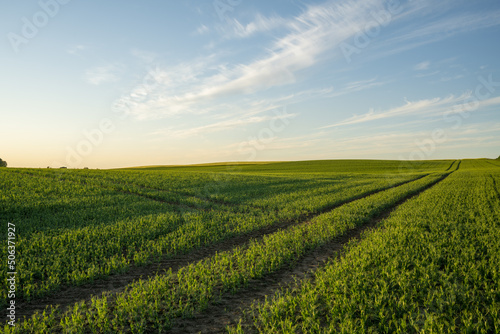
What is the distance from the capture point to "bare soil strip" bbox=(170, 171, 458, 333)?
643 centimetres

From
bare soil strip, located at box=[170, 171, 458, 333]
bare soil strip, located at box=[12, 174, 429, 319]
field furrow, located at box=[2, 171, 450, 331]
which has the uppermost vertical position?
field furrow, located at box=[2, 171, 450, 331]

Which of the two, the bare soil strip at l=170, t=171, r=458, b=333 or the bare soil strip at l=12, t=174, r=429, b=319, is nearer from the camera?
the bare soil strip at l=170, t=171, r=458, b=333

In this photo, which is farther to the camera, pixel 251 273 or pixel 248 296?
pixel 251 273

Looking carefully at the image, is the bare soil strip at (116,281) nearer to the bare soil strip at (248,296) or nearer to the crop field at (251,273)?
the crop field at (251,273)

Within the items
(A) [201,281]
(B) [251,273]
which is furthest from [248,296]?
(A) [201,281]

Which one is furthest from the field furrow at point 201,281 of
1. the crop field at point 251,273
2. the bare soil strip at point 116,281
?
the bare soil strip at point 116,281

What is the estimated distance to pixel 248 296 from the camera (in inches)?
307

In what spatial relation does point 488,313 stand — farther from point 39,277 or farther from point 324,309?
point 39,277

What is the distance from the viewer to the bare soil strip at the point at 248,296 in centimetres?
643

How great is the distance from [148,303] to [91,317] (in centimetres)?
138

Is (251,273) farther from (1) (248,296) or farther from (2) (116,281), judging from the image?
(2) (116,281)

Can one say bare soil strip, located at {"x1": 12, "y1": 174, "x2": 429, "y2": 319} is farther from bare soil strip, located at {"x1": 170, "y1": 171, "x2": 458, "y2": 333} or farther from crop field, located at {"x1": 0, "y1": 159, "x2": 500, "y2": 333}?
bare soil strip, located at {"x1": 170, "y1": 171, "x2": 458, "y2": 333}

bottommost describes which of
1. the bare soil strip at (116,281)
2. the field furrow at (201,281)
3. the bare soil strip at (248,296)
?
the bare soil strip at (116,281)

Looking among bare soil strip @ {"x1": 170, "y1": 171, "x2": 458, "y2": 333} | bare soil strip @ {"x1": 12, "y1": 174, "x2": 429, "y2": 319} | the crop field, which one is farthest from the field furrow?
bare soil strip @ {"x1": 12, "y1": 174, "x2": 429, "y2": 319}
